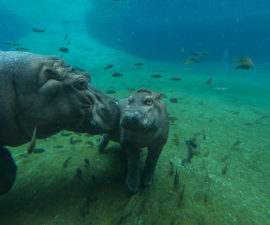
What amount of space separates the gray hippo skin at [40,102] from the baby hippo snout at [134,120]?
Answer: 0.73 meters

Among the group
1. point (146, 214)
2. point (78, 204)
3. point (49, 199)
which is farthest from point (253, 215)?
point (49, 199)

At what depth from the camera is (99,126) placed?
313 centimetres

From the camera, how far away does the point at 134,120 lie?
8.39 ft

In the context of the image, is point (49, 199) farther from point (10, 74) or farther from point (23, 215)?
point (10, 74)

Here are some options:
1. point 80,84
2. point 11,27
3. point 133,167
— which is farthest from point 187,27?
point 11,27

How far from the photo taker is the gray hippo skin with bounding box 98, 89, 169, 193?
8.61 feet

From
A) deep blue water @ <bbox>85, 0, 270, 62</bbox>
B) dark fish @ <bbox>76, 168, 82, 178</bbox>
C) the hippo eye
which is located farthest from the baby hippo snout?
deep blue water @ <bbox>85, 0, 270, 62</bbox>

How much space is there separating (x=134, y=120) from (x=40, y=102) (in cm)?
156

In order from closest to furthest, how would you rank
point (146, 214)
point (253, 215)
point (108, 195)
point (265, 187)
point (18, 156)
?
point (146, 214), point (253, 215), point (108, 195), point (265, 187), point (18, 156)

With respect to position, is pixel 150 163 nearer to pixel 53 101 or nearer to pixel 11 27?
pixel 53 101

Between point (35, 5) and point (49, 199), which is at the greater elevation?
point (35, 5)

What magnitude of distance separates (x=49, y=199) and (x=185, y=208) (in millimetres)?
2352

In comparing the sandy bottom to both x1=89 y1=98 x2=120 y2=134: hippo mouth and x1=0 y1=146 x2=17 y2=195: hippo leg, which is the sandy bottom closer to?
x1=0 y1=146 x2=17 y2=195: hippo leg

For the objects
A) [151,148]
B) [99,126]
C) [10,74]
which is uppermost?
[10,74]
